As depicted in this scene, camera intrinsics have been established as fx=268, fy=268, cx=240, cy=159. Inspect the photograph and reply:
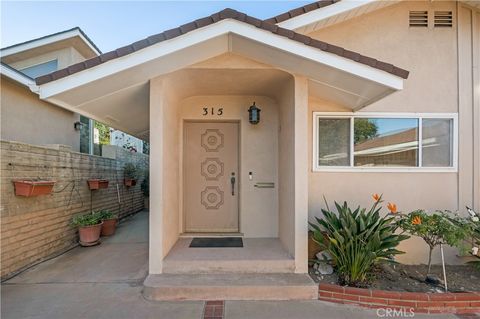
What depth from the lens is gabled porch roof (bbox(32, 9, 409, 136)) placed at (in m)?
3.73

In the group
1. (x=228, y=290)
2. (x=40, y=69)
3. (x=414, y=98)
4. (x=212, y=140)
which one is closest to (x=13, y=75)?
(x=40, y=69)

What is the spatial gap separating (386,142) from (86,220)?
6920mm

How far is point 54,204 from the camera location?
225 inches

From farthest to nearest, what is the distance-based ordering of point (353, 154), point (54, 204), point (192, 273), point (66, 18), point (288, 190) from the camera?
point (66, 18)
point (54, 204)
point (353, 154)
point (288, 190)
point (192, 273)

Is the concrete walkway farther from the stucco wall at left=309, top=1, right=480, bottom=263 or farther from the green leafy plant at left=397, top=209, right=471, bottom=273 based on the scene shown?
the stucco wall at left=309, top=1, right=480, bottom=263

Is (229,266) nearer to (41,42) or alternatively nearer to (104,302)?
(104,302)

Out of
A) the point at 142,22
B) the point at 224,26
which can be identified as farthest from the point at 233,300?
the point at 142,22

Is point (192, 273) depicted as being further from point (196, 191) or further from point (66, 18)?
point (66, 18)

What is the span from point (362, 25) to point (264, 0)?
2.48m

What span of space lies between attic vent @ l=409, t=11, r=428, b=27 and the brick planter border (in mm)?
4881

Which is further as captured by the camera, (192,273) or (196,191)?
(196,191)

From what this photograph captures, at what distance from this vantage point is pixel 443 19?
5379 mm

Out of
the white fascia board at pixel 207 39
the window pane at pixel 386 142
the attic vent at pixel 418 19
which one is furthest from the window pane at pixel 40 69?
the attic vent at pixel 418 19

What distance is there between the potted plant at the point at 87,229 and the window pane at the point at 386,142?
610 cm
